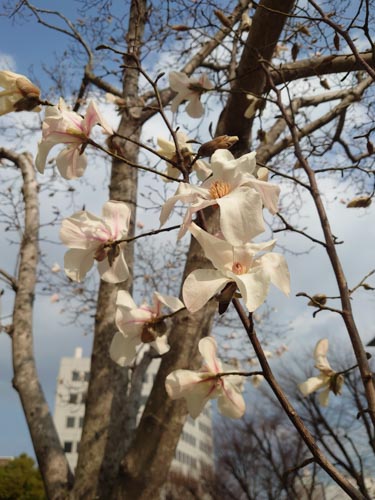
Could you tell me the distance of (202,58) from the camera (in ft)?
11.6

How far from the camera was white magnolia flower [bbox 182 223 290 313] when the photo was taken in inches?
A: 20.0

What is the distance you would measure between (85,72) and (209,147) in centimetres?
337

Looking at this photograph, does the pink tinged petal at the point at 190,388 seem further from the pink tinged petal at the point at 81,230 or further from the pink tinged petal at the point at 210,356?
the pink tinged petal at the point at 81,230

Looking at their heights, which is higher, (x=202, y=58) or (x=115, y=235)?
(x=202, y=58)

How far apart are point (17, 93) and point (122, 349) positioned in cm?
52

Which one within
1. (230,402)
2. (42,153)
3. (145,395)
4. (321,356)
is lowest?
(230,402)

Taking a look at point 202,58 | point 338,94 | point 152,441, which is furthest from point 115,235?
point 202,58

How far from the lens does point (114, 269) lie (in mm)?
751

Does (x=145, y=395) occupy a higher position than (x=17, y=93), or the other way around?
(x=145, y=395)

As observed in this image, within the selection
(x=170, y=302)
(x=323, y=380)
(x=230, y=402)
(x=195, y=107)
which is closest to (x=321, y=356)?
(x=323, y=380)

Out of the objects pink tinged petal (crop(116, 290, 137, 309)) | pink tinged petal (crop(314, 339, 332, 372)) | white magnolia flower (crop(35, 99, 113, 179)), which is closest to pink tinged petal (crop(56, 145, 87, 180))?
white magnolia flower (crop(35, 99, 113, 179))

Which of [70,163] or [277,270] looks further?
[70,163]

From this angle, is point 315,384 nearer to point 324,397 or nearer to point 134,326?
point 324,397

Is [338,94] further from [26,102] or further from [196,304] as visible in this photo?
Result: [196,304]
